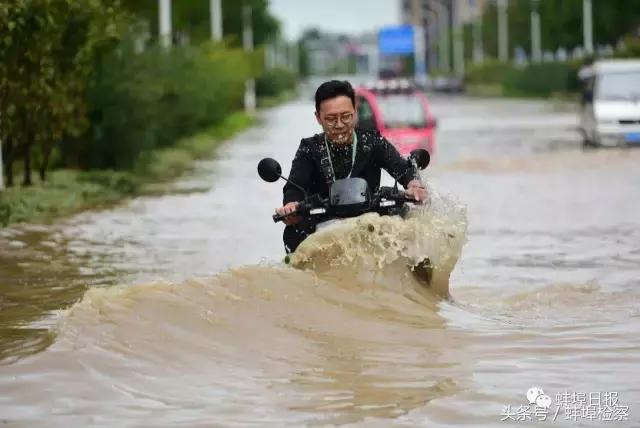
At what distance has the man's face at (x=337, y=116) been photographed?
10.0 m

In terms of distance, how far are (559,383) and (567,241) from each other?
9.23 meters

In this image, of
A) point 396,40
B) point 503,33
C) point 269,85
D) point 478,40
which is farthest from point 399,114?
point 396,40

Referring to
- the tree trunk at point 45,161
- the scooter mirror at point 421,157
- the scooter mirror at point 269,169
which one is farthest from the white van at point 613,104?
the scooter mirror at point 269,169

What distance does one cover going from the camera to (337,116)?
1007 centimetres

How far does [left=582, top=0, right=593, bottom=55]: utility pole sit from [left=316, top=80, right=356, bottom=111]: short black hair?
71.2 m

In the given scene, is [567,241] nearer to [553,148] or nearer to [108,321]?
[108,321]

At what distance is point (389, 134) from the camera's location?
35.0 m

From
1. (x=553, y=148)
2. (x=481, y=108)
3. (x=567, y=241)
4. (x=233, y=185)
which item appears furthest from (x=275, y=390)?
(x=481, y=108)

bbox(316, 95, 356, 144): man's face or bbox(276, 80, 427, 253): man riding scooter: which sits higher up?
bbox(316, 95, 356, 144): man's face

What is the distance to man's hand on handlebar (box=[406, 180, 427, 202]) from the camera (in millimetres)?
10086

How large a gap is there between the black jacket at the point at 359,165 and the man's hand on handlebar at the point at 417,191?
156 millimetres

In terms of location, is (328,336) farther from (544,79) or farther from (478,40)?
(478,40)

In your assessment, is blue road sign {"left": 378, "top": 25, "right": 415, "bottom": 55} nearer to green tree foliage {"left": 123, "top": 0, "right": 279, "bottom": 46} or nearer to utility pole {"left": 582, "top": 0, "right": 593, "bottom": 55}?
green tree foliage {"left": 123, "top": 0, "right": 279, "bottom": 46}
